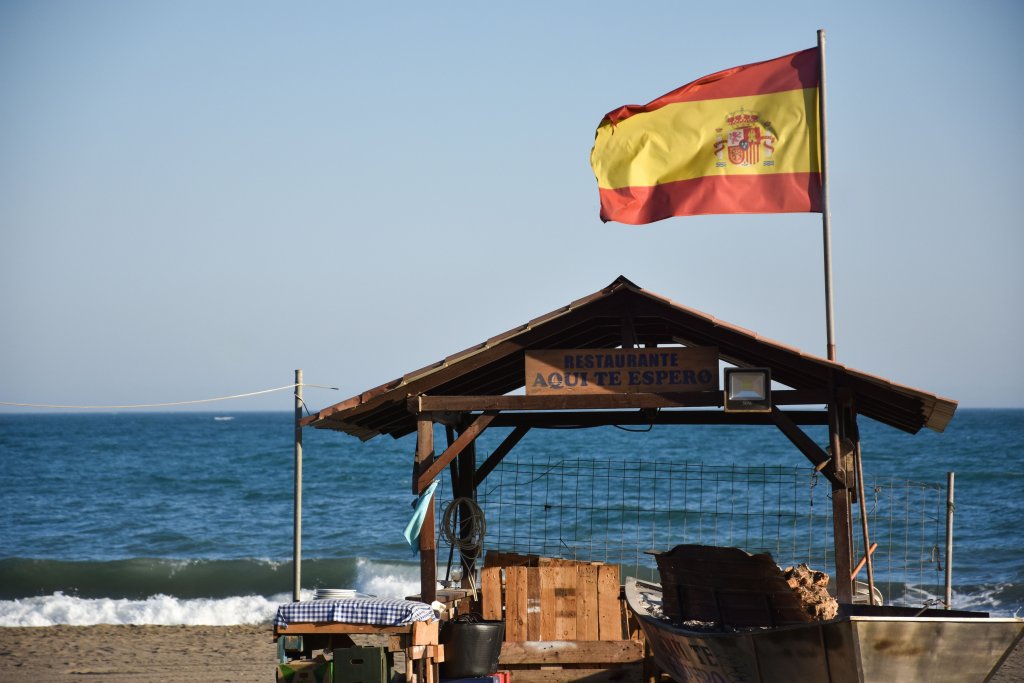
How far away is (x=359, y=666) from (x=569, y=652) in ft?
7.65

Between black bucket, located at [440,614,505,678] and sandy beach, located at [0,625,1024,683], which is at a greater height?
black bucket, located at [440,614,505,678]

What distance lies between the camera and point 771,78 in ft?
38.3

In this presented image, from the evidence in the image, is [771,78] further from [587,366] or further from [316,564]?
[316,564]

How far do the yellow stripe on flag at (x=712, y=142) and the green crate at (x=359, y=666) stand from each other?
5082 mm

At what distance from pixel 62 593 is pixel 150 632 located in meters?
7.84

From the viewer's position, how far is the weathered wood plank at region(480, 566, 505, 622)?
11492mm

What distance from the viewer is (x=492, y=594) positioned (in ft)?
37.8

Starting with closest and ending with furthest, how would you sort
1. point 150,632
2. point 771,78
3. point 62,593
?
point 771,78 → point 150,632 → point 62,593

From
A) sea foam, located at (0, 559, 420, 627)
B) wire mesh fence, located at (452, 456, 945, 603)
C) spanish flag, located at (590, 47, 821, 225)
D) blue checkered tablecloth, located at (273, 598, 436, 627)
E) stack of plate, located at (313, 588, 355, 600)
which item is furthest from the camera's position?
wire mesh fence, located at (452, 456, 945, 603)

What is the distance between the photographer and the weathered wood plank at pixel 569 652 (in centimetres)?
1130

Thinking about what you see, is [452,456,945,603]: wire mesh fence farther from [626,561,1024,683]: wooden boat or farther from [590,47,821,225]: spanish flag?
[626,561,1024,683]: wooden boat

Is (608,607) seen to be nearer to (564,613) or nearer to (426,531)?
(564,613)

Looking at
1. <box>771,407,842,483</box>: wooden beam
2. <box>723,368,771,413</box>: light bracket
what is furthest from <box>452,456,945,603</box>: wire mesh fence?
<box>723,368,771,413</box>: light bracket

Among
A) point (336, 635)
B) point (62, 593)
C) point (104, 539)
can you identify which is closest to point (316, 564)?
point (62, 593)
